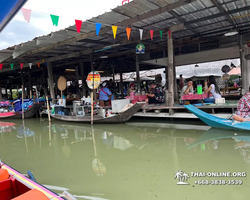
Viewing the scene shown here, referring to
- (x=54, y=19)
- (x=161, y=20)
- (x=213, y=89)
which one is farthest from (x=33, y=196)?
(x=213, y=89)

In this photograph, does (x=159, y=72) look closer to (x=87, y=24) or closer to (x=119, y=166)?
(x=87, y=24)

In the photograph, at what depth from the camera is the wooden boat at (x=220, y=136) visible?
15.1 feet

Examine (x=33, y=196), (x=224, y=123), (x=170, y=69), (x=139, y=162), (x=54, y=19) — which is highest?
(x=54, y=19)

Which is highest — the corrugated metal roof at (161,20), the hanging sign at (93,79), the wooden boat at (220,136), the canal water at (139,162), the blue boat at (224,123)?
the corrugated metal roof at (161,20)

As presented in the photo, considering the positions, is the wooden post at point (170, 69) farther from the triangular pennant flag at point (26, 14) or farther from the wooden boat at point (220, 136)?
the triangular pennant flag at point (26, 14)

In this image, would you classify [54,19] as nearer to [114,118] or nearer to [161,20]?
[161,20]

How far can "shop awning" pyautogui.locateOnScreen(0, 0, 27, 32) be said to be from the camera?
47.9 inches

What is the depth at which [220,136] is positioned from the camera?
492 centimetres

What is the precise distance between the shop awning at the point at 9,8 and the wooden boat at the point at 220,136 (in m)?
4.02

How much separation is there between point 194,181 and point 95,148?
2525mm

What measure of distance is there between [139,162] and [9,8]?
300 centimetres

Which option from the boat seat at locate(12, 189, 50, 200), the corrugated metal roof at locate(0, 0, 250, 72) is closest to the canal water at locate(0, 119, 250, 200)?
the boat seat at locate(12, 189, 50, 200)

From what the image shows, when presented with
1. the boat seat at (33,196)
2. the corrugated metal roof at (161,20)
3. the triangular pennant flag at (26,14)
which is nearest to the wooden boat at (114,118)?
the corrugated metal roof at (161,20)

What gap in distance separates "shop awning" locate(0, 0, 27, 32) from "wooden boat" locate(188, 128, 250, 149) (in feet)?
13.2
